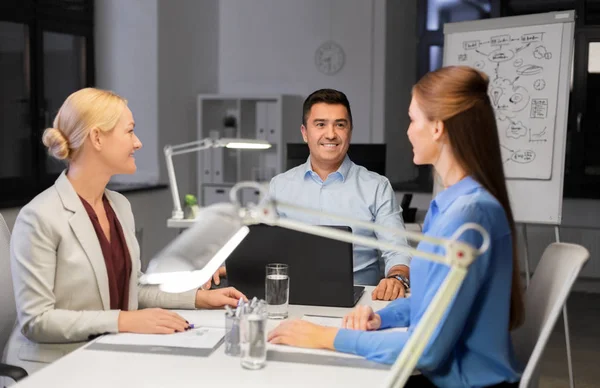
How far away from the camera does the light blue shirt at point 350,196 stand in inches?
113

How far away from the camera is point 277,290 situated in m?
2.09

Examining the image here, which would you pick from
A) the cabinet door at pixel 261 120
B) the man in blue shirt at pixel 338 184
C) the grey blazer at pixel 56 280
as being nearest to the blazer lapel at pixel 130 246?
the grey blazer at pixel 56 280

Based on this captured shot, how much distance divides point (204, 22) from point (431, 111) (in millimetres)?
5928

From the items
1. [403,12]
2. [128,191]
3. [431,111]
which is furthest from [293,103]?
[431,111]

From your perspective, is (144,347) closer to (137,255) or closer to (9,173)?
(137,255)

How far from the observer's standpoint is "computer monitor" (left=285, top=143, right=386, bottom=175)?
3803 mm

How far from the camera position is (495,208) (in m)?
1.62

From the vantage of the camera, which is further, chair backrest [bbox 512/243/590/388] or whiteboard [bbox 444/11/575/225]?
whiteboard [bbox 444/11/575/225]

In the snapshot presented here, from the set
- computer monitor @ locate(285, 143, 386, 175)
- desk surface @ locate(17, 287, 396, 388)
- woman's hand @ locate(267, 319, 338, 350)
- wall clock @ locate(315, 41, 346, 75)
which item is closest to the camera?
desk surface @ locate(17, 287, 396, 388)

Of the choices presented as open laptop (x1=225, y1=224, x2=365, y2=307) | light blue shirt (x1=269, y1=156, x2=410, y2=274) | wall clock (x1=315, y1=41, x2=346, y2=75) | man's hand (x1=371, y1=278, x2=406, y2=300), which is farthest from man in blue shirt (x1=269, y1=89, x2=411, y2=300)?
wall clock (x1=315, y1=41, x2=346, y2=75)

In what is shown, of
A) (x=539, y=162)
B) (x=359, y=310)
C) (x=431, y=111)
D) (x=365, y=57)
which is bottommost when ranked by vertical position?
(x=359, y=310)

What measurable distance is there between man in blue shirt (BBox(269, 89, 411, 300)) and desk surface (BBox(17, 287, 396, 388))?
1140 mm

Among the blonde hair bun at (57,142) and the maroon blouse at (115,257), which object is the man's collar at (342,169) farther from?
the blonde hair bun at (57,142)

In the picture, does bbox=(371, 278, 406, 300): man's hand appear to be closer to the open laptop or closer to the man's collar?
the open laptop
